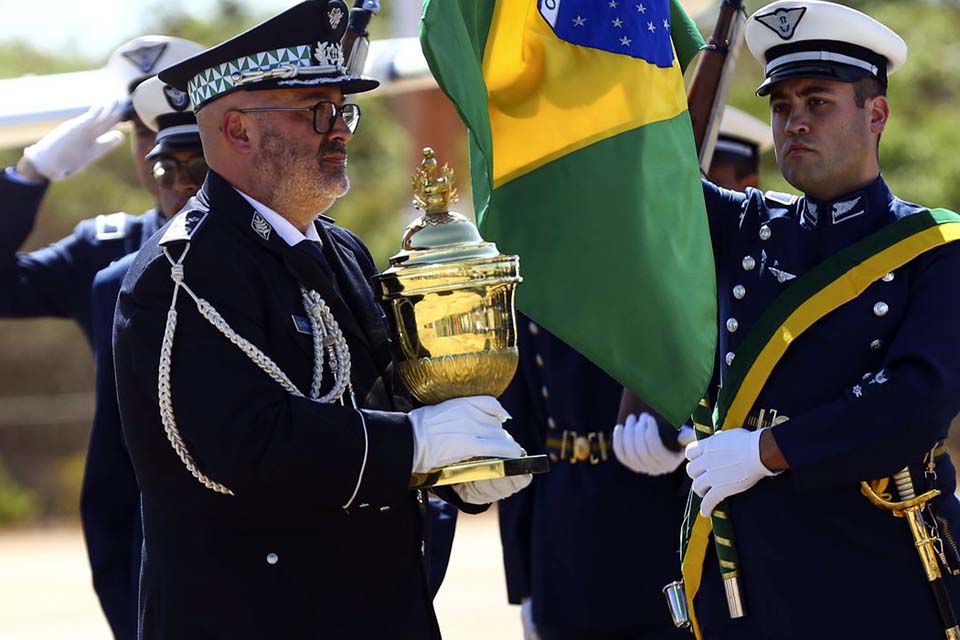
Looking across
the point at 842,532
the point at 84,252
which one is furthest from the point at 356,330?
the point at 84,252

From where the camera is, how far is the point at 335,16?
374 centimetres

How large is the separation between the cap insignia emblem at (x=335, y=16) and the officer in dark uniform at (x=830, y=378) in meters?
1.14

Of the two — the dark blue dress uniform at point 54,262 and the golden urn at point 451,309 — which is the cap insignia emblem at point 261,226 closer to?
the golden urn at point 451,309

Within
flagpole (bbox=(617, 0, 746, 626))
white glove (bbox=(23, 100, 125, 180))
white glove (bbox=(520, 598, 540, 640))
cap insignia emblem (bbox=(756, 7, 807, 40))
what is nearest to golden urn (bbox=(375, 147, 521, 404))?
cap insignia emblem (bbox=(756, 7, 807, 40))

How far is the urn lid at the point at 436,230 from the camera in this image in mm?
3559

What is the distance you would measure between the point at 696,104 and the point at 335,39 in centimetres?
141

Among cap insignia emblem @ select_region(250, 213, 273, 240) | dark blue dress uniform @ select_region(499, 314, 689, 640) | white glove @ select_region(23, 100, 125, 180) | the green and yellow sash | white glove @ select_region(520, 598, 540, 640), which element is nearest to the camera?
cap insignia emblem @ select_region(250, 213, 273, 240)

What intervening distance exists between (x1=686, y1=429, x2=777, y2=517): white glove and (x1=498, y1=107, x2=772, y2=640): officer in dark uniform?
92 centimetres

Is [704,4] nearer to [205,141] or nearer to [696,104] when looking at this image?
[696,104]

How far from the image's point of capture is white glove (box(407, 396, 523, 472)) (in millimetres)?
3457

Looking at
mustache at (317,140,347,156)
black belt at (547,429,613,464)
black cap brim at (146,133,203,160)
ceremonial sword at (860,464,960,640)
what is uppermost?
black cap brim at (146,133,203,160)

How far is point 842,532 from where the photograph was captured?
395 cm

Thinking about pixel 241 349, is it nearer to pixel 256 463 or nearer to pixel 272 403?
pixel 272 403

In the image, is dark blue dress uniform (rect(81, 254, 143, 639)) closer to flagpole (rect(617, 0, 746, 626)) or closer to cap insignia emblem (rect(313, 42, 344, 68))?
cap insignia emblem (rect(313, 42, 344, 68))
